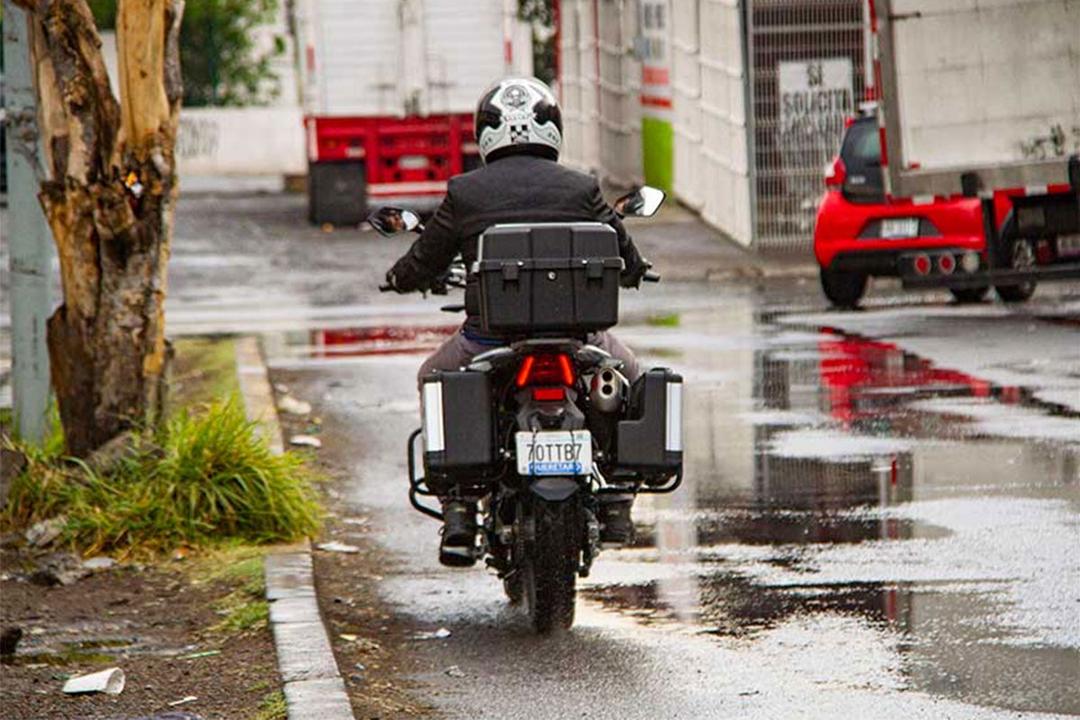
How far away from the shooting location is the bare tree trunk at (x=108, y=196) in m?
10.1

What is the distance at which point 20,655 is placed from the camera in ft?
26.7

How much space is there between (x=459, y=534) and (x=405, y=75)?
21208 millimetres

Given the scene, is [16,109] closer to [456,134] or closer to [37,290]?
[37,290]

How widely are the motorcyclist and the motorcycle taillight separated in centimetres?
33

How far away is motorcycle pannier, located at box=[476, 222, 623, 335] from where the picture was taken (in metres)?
7.66

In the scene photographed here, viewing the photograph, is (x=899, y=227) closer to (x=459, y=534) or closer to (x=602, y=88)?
(x=459, y=534)

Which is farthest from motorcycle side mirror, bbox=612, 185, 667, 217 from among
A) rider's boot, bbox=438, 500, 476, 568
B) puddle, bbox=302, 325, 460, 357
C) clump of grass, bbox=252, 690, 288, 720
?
puddle, bbox=302, 325, 460, 357

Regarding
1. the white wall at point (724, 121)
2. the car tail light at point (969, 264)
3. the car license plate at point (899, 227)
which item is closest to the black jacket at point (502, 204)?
the car tail light at point (969, 264)

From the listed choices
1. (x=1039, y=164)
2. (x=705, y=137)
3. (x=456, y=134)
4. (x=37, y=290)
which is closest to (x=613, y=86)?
(x=456, y=134)

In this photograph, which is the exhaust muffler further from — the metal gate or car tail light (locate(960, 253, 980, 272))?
the metal gate

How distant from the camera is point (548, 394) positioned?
7.77 metres

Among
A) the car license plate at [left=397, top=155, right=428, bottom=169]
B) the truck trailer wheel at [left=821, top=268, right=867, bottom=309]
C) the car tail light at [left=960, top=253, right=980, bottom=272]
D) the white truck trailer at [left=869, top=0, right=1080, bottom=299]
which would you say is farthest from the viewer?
the car license plate at [left=397, top=155, right=428, bottom=169]

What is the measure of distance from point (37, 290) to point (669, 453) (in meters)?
4.79

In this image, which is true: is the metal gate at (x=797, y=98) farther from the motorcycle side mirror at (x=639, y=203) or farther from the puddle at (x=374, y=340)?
the motorcycle side mirror at (x=639, y=203)
